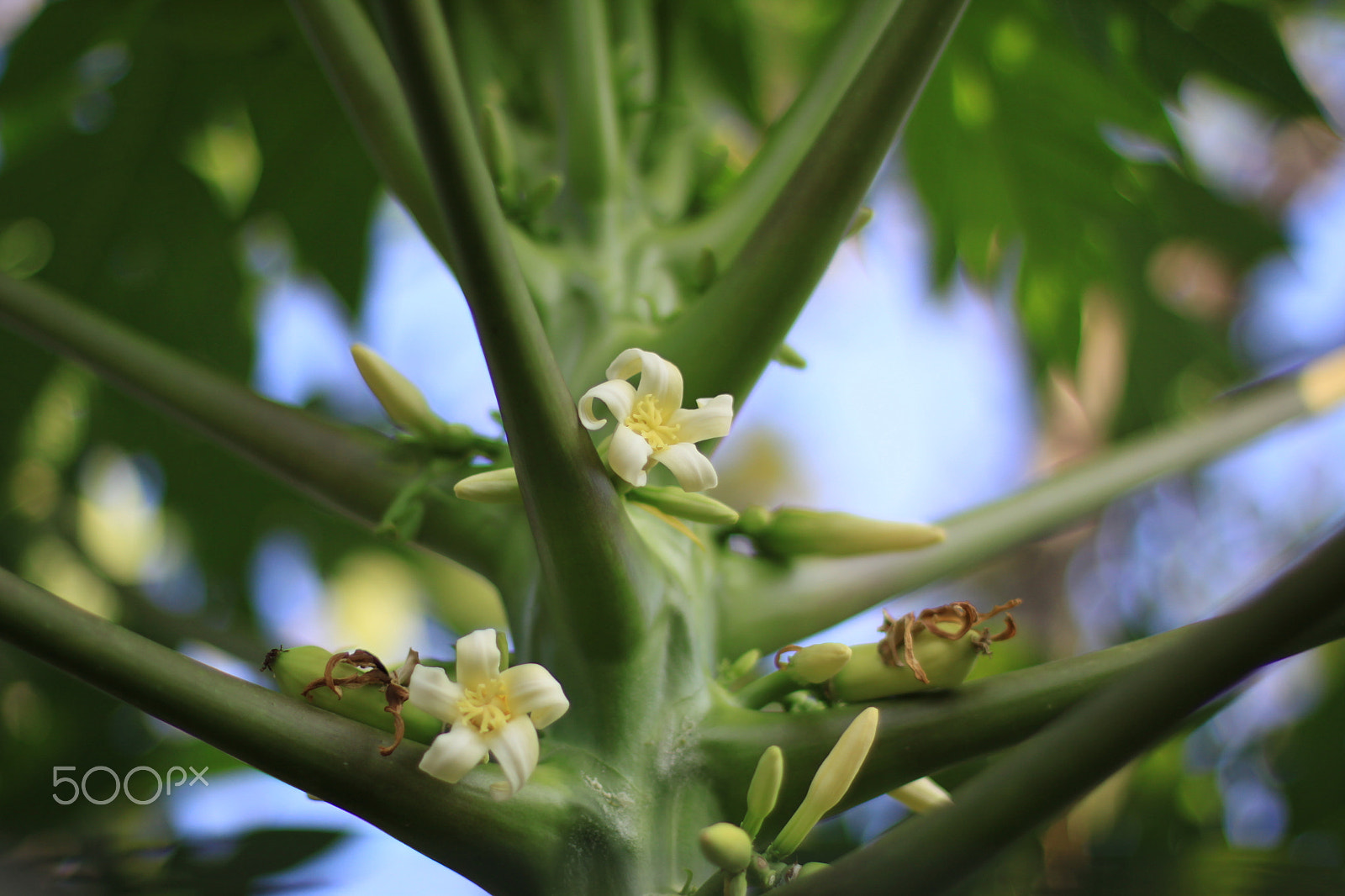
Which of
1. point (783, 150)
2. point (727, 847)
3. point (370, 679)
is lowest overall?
point (727, 847)

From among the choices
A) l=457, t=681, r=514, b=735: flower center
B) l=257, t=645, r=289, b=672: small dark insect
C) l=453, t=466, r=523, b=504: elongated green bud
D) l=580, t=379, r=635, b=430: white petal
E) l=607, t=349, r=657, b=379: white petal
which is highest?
l=607, t=349, r=657, b=379: white petal

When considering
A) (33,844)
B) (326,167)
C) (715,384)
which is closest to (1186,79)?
(715,384)

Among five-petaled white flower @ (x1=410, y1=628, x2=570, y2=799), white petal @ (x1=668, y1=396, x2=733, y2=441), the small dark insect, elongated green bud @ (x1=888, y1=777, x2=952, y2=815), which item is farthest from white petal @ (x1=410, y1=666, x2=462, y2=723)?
elongated green bud @ (x1=888, y1=777, x2=952, y2=815)

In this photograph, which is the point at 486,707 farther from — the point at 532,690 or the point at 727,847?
the point at 727,847

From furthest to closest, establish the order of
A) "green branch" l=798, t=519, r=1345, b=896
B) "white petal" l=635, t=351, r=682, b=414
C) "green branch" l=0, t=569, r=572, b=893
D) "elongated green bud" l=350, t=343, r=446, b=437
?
"elongated green bud" l=350, t=343, r=446, b=437 < "white petal" l=635, t=351, r=682, b=414 < "green branch" l=0, t=569, r=572, b=893 < "green branch" l=798, t=519, r=1345, b=896

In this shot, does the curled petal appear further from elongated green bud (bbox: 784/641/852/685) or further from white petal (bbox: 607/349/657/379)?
elongated green bud (bbox: 784/641/852/685)

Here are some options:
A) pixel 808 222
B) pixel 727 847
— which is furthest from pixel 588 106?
pixel 727 847
